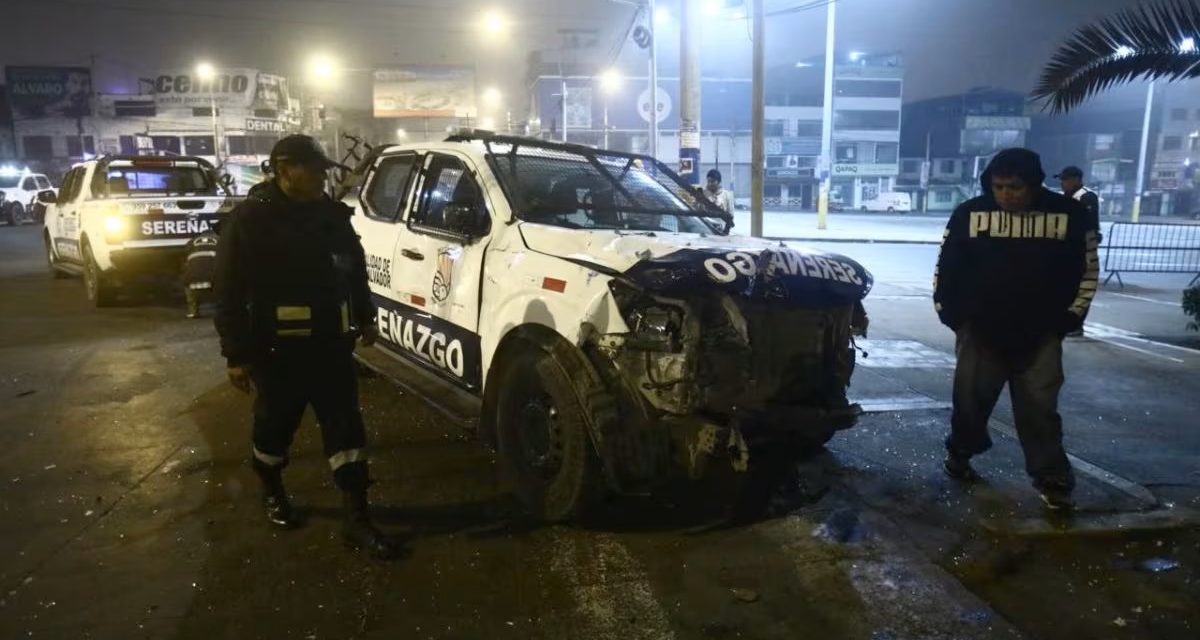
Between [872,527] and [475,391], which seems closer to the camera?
[872,527]

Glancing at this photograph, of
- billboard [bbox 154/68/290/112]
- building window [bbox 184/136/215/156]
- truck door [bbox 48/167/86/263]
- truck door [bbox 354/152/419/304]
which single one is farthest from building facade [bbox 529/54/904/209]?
truck door [bbox 354/152/419/304]

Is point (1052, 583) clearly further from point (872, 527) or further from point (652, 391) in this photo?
point (652, 391)

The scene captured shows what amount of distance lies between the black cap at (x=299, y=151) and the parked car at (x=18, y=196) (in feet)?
98.1

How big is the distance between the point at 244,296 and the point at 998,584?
3.42m

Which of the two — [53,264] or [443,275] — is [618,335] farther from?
[53,264]

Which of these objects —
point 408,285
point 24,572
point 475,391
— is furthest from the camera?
point 408,285

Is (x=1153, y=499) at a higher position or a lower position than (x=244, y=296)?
lower

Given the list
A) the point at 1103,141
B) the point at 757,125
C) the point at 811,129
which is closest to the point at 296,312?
the point at 757,125

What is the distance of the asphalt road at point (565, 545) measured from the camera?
9.94ft

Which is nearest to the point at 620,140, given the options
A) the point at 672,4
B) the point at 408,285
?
the point at 672,4

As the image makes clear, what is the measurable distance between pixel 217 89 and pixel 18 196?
21.2 metres

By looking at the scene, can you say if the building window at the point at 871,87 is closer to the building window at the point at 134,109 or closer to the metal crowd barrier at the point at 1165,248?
the building window at the point at 134,109

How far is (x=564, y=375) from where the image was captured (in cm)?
355

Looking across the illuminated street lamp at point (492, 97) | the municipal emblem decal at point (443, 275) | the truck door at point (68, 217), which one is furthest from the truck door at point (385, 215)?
the illuminated street lamp at point (492, 97)
